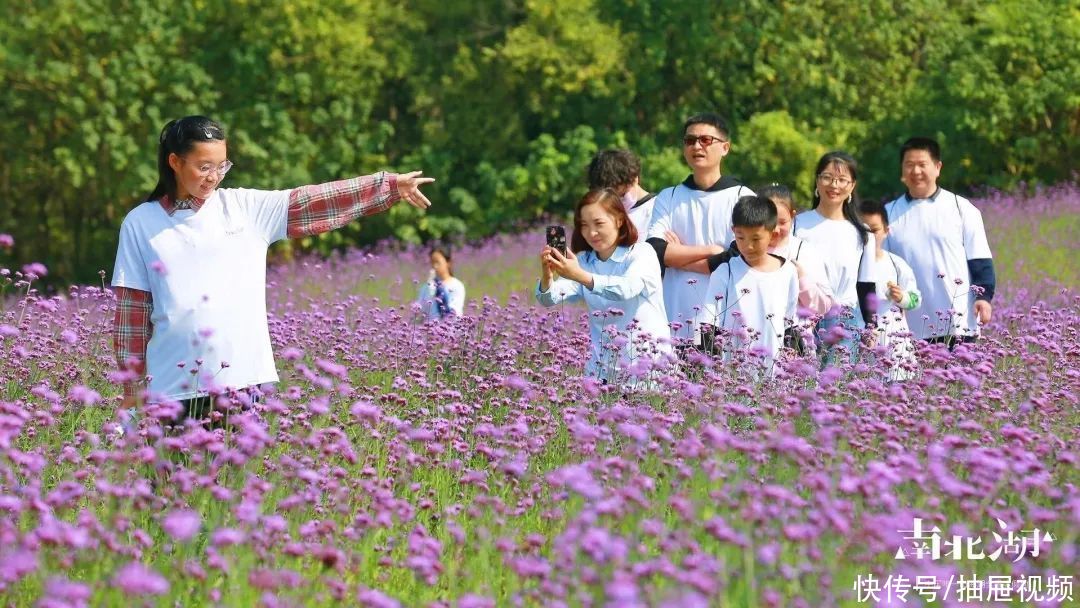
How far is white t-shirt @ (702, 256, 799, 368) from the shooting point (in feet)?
21.6

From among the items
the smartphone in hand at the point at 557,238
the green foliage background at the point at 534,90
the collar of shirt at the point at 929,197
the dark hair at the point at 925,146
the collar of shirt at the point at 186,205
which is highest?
the green foliage background at the point at 534,90

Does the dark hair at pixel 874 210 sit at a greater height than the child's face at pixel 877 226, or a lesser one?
greater

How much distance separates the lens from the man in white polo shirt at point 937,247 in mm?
7631

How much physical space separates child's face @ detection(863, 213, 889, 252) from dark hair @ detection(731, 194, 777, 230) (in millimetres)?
1616

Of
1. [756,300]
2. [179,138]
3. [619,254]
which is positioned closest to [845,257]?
[756,300]

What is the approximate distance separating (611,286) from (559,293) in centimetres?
33

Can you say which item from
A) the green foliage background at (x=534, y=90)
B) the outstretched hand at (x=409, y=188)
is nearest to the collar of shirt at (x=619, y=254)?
the outstretched hand at (x=409, y=188)

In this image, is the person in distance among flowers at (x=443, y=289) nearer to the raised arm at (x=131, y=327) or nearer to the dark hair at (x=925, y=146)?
the dark hair at (x=925, y=146)

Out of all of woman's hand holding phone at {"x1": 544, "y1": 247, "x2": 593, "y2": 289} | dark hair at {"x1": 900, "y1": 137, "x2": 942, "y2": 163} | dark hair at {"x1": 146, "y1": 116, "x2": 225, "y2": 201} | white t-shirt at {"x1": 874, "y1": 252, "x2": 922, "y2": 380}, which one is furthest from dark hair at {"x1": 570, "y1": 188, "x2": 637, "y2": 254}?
dark hair at {"x1": 900, "y1": 137, "x2": 942, "y2": 163}

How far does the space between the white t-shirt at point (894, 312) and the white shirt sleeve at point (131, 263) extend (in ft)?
10.1

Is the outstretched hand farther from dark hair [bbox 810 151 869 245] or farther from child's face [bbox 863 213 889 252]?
child's face [bbox 863 213 889 252]

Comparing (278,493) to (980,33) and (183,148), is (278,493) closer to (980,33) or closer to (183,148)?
(183,148)

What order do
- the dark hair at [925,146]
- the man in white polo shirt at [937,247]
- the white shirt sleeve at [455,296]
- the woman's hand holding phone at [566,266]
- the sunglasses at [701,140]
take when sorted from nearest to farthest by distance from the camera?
the woman's hand holding phone at [566,266]
the sunglasses at [701,140]
the man in white polo shirt at [937,247]
the dark hair at [925,146]
the white shirt sleeve at [455,296]

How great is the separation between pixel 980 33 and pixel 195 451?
72.4 feet
